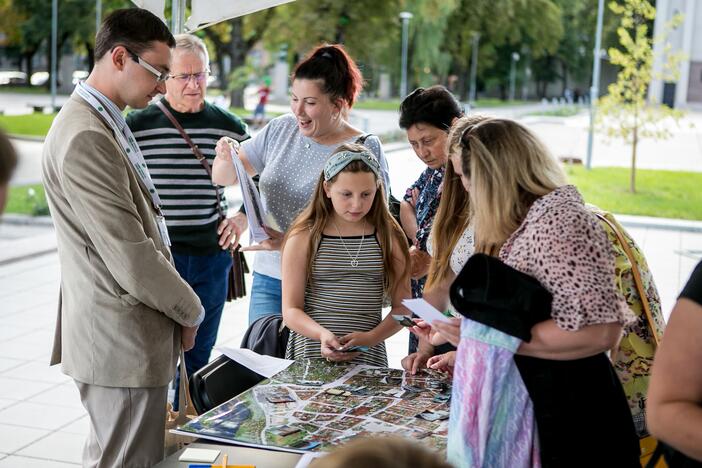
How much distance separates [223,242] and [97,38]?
55.3 inches

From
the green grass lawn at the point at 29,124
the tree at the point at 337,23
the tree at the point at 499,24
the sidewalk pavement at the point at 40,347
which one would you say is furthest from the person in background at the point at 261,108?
the sidewalk pavement at the point at 40,347

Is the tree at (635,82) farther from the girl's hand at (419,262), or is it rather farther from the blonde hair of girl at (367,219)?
the blonde hair of girl at (367,219)

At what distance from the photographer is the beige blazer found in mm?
2449

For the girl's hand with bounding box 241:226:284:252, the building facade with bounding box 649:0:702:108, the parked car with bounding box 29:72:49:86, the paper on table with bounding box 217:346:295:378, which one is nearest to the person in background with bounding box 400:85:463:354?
the girl's hand with bounding box 241:226:284:252

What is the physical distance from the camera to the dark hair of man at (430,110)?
3.31 m

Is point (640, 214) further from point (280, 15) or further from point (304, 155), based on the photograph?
point (280, 15)

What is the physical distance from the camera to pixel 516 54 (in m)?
58.5

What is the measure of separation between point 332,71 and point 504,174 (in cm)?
146

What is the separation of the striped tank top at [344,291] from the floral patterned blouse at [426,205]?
405 millimetres

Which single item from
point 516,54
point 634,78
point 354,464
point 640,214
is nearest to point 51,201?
point 354,464

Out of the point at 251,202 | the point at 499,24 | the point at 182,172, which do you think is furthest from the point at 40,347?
the point at 499,24

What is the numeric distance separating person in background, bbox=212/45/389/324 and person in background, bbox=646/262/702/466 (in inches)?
78.0

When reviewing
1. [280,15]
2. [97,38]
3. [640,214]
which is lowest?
[640,214]

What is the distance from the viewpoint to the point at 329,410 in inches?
100
